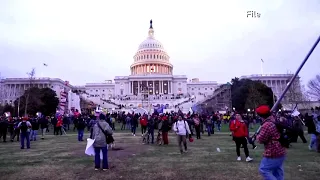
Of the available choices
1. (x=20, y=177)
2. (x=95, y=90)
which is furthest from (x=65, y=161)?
(x=95, y=90)

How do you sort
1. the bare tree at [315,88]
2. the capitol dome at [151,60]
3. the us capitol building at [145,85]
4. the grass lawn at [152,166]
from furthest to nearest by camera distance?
1. the capitol dome at [151,60]
2. the us capitol building at [145,85]
3. the bare tree at [315,88]
4. the grass lawn at [152,166]

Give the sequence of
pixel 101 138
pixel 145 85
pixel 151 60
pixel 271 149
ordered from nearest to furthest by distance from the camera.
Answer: pixel 271 149
pixel 101 138
pixel 145 85
pixel 151 60

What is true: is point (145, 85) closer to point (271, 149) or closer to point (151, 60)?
point (151, 60)

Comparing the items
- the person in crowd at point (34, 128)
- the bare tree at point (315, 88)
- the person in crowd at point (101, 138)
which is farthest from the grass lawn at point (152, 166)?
the bare tree at point (315, 88)

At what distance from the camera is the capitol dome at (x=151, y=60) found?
12962 centimetres

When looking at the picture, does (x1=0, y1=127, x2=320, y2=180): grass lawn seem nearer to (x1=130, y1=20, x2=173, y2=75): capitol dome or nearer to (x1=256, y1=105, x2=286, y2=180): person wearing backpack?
(x1=256, y1=105, x2=286, y2=180): person wearing backpack

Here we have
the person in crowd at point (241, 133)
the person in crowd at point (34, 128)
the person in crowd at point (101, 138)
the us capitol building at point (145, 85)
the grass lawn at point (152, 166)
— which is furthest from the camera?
the us capitol building at point (145, 85)

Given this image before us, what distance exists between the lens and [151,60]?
12925cm

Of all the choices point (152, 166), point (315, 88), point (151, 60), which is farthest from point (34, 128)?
point (151, 60)

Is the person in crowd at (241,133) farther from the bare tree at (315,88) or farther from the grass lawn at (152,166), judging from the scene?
the bare tree at (315,88)

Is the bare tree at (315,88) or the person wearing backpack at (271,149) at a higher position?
the bare tree at (315,88)

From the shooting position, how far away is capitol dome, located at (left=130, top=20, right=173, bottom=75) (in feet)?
425

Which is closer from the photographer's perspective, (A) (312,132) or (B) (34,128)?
(A) (312,132)

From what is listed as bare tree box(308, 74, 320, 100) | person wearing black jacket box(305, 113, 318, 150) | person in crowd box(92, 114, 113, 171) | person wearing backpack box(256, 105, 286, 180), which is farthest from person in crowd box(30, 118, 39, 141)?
bare tree box(308, 74, 320, 100)
